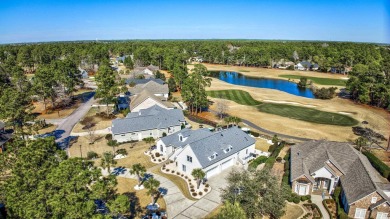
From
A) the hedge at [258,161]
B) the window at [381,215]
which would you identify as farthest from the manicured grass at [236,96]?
the window at [381,215]

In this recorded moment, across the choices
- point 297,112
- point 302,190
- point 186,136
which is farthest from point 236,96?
point 302,190

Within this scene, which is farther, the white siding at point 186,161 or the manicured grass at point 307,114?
the manicured grass at point 307,114

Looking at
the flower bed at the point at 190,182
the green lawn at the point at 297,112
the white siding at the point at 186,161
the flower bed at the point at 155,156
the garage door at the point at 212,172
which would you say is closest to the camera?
the flower bed at the point at 190,182

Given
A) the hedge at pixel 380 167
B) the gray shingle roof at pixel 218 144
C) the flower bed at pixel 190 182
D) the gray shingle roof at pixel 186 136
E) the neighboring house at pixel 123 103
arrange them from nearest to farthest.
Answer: the flower bed at pixel 190 182 → the hedge at pixel 380 167 → the gray shingle roof at pixel 218 144 → the gray shingle roof at pixel 186 136 → the neighboring house at pixel 123 103

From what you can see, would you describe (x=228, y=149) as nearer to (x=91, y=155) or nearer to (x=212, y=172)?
(x=212, y=172)

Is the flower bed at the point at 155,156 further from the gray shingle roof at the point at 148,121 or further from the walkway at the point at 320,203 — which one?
the walkway at the point at 320,203

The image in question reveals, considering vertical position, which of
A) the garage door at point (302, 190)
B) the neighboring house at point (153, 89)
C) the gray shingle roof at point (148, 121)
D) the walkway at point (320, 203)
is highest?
the neighboring house at point (153, 89)

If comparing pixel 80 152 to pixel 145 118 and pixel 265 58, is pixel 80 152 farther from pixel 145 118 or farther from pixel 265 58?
pixel 265 58
